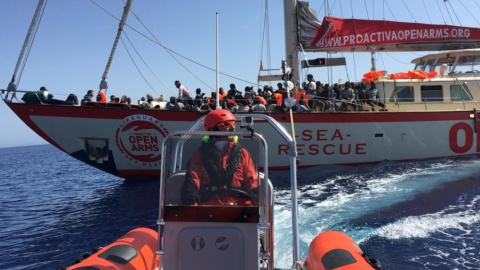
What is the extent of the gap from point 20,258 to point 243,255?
193 inches

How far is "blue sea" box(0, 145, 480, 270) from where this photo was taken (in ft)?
18.8

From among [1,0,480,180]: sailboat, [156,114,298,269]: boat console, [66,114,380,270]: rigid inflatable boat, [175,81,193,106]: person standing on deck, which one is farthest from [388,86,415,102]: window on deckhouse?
[156,114,298,269]: boat console

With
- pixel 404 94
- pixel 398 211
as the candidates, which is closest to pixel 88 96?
pixel 398 211

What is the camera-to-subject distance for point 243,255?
2840 millimetres

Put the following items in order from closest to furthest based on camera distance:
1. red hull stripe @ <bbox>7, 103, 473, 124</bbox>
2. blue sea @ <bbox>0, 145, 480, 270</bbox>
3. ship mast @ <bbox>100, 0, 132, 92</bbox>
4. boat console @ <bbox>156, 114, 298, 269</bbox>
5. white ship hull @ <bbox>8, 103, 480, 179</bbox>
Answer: boat console @ <bbox>156, 114, 298, 269</bbox> → blue sea @ <bbox>0, 145, 480, 270</bbox> → red hull stripe @ <bbox>7, 103, 473, 124</bbox> → white ship hull @ <bbox>8, 103, 480, 179</bbox> → ship mast @ <bbox>100, 0, 132, 92</bbox>

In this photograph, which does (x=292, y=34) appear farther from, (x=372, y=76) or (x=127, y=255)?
(x=127, y=255)

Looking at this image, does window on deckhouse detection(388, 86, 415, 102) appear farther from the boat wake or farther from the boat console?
the boat console

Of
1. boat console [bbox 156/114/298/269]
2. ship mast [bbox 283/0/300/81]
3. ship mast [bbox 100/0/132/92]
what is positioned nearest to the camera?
boat console [bbox 156/114/298/269]

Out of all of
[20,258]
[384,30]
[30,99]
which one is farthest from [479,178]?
[30,99]

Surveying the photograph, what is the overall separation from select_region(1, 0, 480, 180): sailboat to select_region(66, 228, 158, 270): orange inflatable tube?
7691mm

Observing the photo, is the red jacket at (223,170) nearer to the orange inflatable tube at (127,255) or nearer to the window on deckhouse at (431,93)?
the orange inflatable tube at (127,255)

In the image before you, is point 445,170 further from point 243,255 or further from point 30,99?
point 30,99

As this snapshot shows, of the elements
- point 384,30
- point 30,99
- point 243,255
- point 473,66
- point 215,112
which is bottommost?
point 243,255

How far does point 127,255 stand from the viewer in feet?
11.8
